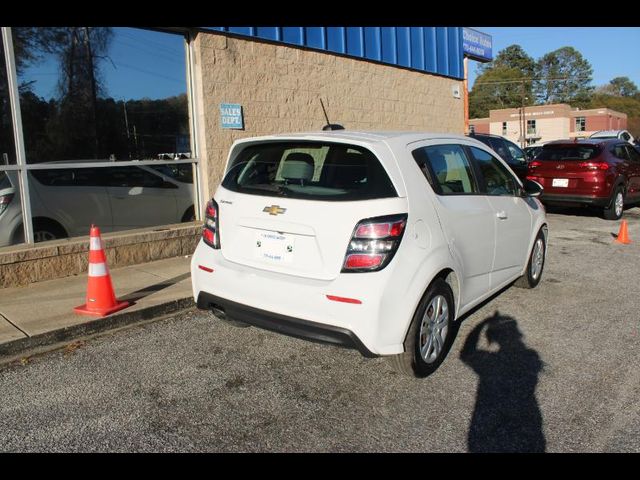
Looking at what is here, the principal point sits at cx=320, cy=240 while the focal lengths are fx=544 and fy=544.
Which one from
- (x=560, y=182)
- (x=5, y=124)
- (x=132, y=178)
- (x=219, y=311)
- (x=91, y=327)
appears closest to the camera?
(x=219, y=311)

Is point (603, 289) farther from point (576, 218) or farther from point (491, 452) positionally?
point (576, 218)

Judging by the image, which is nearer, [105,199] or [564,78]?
[105,199]

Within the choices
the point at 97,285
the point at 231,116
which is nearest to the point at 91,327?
the point at 97,285

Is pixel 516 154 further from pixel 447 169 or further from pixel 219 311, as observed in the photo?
pixel 219 311

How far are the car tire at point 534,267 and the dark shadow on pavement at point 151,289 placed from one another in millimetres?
3757

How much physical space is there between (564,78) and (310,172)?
130407mm

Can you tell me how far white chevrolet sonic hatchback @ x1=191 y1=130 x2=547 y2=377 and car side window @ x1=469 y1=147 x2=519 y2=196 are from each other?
0.44 metres

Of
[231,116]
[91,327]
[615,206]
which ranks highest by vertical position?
[231,116]

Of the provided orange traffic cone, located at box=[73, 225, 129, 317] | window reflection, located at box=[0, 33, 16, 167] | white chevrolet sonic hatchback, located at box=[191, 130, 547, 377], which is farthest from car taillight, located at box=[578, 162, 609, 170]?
window reflection, located at box=[0, 33, 16, 167]

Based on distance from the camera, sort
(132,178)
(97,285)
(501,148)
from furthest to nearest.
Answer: (501,148), (132,178), (97,285)

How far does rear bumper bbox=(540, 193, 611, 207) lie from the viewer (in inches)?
423

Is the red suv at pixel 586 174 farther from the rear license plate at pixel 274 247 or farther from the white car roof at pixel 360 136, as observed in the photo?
the rear license plate at pixel 274 247

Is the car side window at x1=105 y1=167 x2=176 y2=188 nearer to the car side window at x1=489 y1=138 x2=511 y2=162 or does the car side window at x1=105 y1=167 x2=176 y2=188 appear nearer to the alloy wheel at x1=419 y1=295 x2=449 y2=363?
the alloy wheel at x1=419 y1=295 x2=449 y2=363

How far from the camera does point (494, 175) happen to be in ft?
16.5
